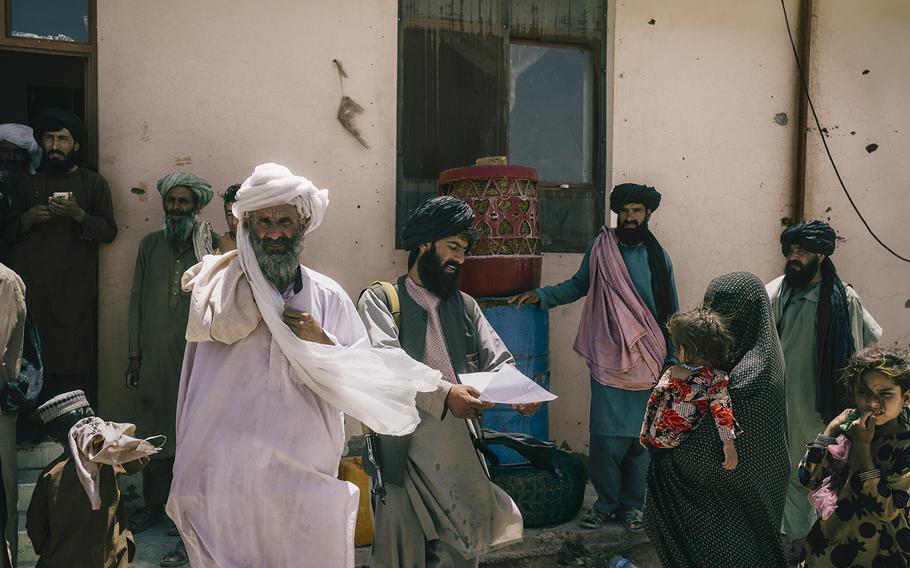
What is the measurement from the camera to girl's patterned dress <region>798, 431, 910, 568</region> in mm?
3660

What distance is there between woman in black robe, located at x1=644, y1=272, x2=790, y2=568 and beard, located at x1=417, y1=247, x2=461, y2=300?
1.13m

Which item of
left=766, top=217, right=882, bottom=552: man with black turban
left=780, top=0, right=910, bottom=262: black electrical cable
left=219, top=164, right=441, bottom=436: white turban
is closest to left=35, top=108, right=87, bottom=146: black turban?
left=219, top=164, right=441, bottom=436: white turban

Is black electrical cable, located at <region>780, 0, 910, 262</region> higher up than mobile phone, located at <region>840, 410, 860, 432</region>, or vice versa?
black electrical cable, located at <region>780, 0, 910, 262</region>

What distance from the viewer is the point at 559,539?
5035 mm

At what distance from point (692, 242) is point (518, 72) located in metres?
1.74

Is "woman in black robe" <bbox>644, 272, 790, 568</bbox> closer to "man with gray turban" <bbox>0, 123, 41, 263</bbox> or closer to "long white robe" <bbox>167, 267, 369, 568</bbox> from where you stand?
"long white robe" <bbox>167, 267, 369, 568</bbox>

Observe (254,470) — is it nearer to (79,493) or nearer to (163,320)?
(79,493)

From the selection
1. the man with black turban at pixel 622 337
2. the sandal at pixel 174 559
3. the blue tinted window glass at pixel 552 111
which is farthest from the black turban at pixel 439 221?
the blue tinted window glass at pixel 552 111

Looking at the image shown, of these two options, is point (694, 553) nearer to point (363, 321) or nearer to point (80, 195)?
point (363, 321)

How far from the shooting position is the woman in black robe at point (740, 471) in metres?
3.70

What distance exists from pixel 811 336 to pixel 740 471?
5.61ft

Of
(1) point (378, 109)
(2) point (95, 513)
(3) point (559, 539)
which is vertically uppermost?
(1) point (378, 109)

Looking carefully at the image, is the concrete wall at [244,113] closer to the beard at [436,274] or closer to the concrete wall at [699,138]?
A: the concrete wall at [699,138]

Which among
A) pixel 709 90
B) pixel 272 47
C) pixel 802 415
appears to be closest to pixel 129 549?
pixel 272 47
